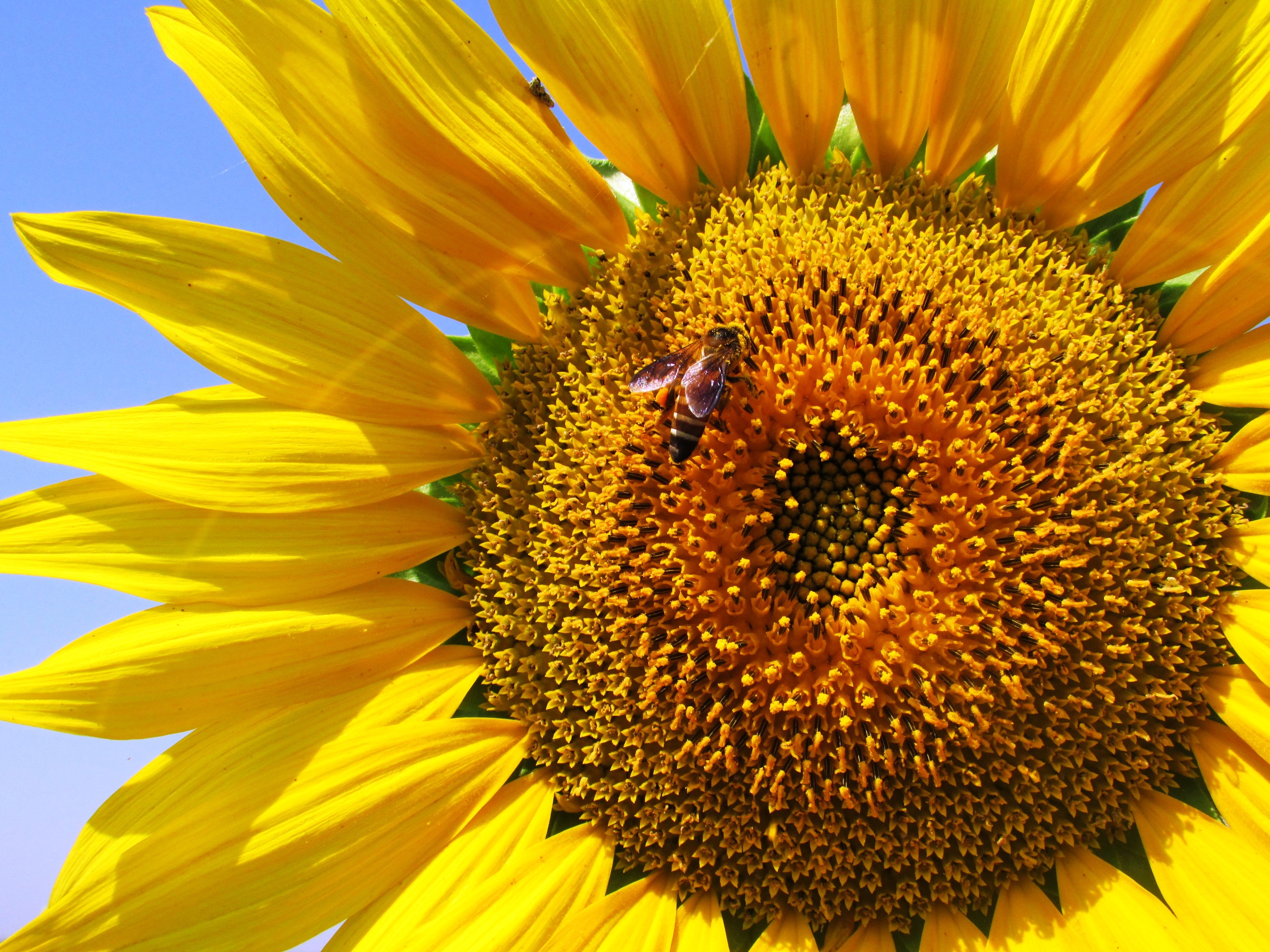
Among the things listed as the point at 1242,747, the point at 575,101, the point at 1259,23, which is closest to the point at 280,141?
the point at 575,101

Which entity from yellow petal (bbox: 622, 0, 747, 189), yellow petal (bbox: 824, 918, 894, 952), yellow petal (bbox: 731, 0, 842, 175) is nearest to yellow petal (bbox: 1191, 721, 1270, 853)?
yellow petal (bbox: 824, 918, 894, 952)

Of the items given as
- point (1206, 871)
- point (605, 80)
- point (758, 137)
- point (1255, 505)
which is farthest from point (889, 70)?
point (1206, 871)

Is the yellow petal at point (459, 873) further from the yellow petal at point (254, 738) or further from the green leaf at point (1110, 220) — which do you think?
the green leaf at point (1110, 220)

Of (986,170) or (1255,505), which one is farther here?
(986,170)

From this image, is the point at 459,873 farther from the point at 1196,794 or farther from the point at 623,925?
the point at 1196,794

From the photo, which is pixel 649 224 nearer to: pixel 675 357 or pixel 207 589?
pixel 675 357
